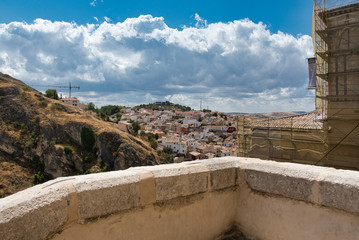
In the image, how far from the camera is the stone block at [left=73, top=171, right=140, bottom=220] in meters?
1.67

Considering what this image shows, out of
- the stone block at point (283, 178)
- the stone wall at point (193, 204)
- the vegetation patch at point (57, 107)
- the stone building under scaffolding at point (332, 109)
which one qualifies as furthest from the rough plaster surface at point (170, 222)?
the vegetation patch at point (57, 107)

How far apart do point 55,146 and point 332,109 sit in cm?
4085

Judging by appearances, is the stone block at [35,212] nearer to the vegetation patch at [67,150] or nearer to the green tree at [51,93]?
the vegetation patch at [67,150]

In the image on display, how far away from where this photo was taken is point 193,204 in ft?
7.20

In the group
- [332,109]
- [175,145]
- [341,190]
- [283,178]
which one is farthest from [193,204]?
[175,145]

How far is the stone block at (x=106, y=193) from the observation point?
1.67m

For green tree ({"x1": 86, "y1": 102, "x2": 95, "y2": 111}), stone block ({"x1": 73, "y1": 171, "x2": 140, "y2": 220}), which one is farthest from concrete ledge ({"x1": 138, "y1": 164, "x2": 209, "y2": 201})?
green tree ({"x1": 86, "y1": 102, "x2": 95, "y2": 111})

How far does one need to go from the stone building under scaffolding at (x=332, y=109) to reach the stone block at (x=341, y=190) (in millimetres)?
6359

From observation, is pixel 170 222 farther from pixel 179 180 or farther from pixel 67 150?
pixel 67 150

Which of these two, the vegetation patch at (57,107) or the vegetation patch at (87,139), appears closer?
the vegetation patch at (87,139)

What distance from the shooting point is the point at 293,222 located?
81.4 inches

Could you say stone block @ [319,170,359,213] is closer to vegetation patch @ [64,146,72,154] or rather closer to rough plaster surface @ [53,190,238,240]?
rough plaster surface @ [53,190,238,240]

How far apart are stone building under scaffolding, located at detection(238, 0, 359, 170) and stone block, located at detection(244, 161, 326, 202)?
6.26 m

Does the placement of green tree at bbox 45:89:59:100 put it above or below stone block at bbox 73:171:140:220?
above
